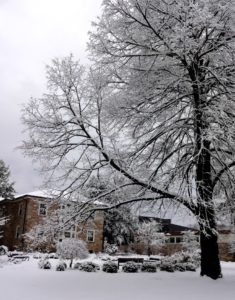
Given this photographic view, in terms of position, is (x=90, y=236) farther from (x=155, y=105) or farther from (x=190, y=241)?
(x=155, y=105)

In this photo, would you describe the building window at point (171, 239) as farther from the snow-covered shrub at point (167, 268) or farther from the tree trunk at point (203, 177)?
the tree trunk at point (203, 177)

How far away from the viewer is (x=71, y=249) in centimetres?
2039

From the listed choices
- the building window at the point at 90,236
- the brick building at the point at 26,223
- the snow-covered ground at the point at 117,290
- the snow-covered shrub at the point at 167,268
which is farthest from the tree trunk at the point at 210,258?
the building window at the point at 90,236

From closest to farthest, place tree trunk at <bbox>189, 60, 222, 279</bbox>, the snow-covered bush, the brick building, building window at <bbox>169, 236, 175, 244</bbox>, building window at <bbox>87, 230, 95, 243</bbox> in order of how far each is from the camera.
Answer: tree trunk at <bbox>189, 60, 222, 279</bbox> < the brick building < building window at <bbox>87, 230, 95, 243</bbox> < the snow-covered bush < building window at <bbox>169, 236, 175, 244</bbox>

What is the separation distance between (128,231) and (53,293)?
126ft

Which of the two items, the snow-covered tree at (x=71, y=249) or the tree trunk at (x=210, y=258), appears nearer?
the tree trunk at (x=210, y=258)

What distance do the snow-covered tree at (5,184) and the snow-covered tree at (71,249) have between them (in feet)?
95.2

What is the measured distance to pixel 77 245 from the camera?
20.7m

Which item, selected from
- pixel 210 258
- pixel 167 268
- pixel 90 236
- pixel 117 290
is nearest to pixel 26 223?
pixel 90 236

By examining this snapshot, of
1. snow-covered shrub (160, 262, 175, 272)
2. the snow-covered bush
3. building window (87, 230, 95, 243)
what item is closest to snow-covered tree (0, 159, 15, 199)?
building window (87, 230, 95, 243)

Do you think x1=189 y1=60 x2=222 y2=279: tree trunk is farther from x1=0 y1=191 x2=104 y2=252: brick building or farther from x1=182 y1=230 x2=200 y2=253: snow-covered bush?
x1=182 y1=230 x2=200 y2=253: snow-covered bush

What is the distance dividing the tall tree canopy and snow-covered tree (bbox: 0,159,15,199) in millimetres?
37414

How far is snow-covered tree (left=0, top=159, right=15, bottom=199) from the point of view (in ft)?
163

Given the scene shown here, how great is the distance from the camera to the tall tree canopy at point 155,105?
11.0m
